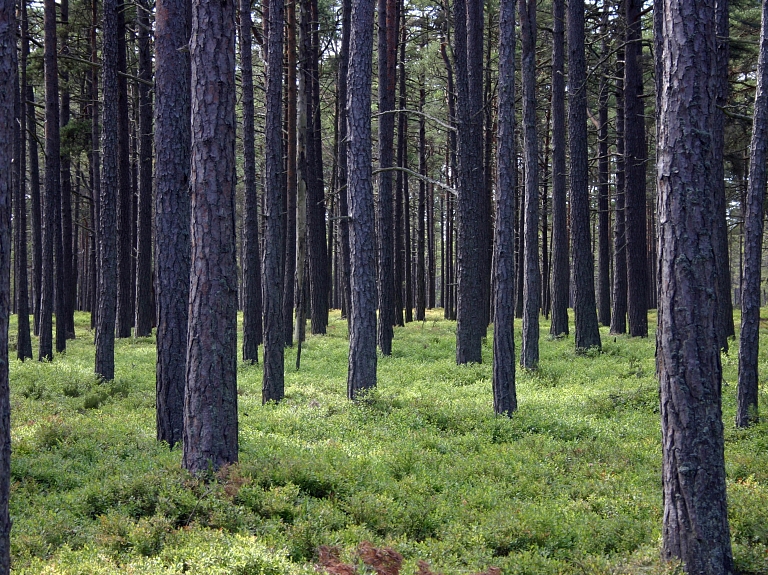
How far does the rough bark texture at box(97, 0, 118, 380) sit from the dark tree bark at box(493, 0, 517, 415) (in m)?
8.27

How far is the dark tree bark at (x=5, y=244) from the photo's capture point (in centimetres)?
402

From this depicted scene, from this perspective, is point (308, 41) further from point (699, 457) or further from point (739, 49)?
point (699, 457)

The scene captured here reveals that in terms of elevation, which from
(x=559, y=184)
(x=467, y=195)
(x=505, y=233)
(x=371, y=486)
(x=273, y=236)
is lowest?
(x=371, y=486)

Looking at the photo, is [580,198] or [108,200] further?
[580,198]

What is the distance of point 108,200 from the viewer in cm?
1402

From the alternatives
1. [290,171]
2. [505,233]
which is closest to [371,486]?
[505,233]

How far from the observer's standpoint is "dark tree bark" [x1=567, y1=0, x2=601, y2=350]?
59.2 feet

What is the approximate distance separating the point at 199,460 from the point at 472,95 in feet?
42.3

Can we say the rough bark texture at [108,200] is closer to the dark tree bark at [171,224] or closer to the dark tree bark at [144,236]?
the dark tree bark at [171,224]

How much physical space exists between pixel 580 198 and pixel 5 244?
16.6 metres

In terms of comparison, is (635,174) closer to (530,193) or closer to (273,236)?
(530,193)

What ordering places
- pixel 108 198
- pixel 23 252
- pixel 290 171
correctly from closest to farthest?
pixel 108 198
pixel 290 171
pixel 23 252

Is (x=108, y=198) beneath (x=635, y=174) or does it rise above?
beneath

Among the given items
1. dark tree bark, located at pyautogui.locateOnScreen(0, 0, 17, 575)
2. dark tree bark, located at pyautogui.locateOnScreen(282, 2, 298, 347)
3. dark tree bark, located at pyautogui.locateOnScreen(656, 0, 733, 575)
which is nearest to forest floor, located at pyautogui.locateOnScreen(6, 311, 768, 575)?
dark tree bark, located at pyautogui.locateOnScreen(656, 0, 733, 575)
